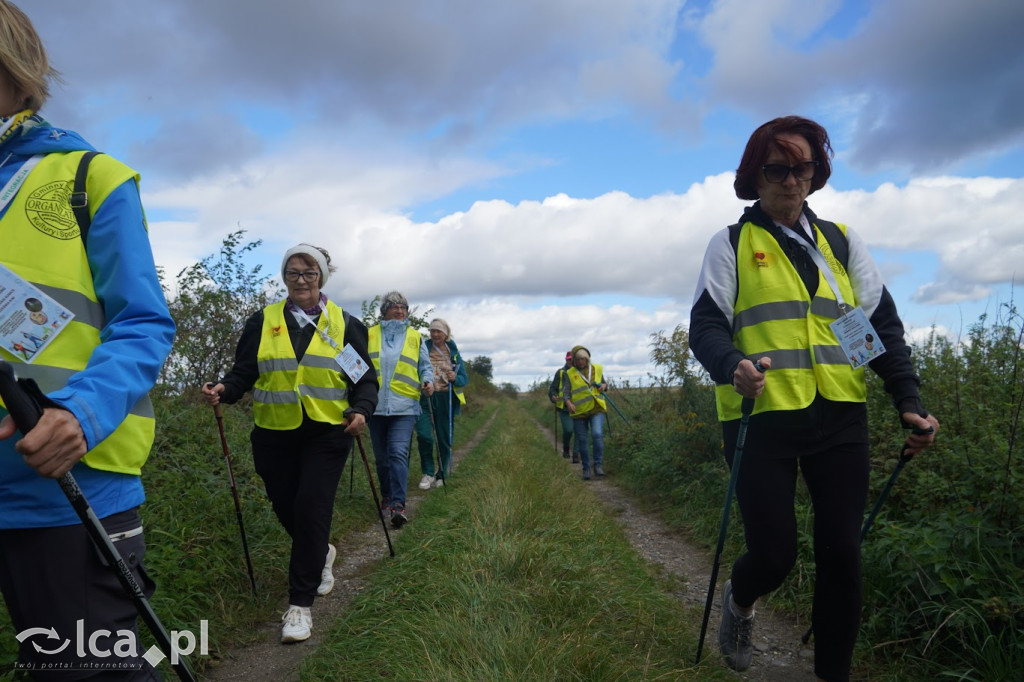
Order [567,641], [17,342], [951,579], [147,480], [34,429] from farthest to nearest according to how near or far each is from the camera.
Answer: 1. [147,480]
2. [951,579]
3. [567,641]
4. [17,342]
5. [34,429]

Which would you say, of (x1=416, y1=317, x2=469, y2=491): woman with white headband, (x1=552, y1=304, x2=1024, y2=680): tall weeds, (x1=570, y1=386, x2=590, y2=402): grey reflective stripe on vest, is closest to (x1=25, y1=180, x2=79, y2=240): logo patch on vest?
(x1=552, y1=304, x2=1024, y2=680): tall weeds

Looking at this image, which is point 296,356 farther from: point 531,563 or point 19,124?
point 19,124

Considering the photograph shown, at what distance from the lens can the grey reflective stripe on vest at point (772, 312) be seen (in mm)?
2766

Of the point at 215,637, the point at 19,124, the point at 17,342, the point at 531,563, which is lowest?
the point at 215,637

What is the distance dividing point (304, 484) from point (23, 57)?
9.20ft

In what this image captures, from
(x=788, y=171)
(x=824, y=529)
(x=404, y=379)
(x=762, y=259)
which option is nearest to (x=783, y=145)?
(x=788, y=171)

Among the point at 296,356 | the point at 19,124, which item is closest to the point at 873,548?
the point at 296,356

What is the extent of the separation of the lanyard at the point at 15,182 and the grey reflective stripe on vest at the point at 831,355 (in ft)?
8.66

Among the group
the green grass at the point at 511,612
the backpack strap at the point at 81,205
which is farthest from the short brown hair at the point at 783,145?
the backpack strap at the point at 81,205

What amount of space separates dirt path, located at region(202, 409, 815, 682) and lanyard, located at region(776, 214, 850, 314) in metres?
1.78

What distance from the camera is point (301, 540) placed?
3914mm

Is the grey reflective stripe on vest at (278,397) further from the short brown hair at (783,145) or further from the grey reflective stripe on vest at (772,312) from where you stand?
the short brown hair at (783,145)

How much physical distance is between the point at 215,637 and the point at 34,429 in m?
2.93

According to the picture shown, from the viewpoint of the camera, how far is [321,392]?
4.15 meters
